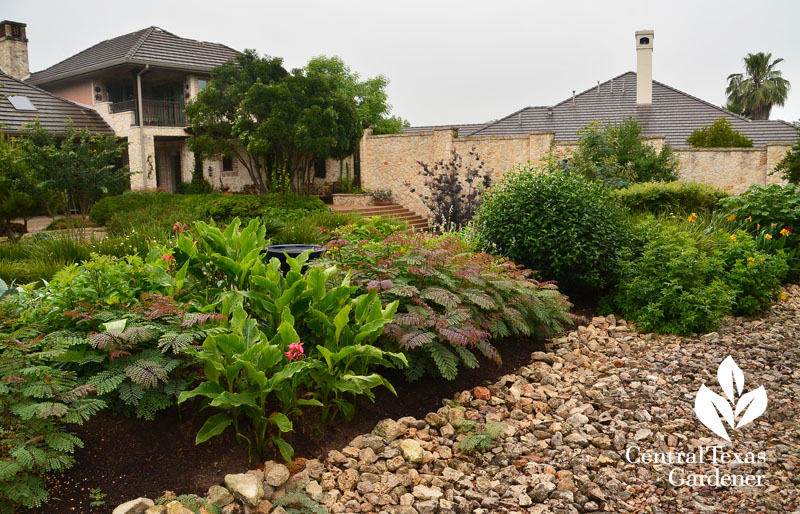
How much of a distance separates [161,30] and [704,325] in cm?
2407

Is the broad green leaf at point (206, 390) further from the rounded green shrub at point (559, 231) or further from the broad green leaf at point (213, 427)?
the rounded green shrub at point (559, 231)

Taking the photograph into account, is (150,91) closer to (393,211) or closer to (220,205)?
(393,211)

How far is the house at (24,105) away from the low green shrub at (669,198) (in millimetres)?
17614

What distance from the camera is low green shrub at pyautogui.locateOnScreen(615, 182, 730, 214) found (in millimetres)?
9555

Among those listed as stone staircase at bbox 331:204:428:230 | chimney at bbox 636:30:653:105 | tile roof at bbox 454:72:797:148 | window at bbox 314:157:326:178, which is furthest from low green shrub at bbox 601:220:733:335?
window at bbox 314:157:326:178

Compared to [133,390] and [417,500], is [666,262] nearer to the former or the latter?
[417,500]

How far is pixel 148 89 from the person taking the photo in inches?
968

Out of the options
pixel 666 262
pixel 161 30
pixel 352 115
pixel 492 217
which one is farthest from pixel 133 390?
pixel 161 30

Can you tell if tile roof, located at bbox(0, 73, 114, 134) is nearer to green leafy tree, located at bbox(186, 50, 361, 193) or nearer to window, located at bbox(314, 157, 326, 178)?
green leafy tree, located at bbox(186, 50, 361, 193)

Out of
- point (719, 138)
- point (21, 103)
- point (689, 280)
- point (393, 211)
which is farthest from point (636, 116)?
point (21, 103)

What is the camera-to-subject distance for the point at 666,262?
6.12 m

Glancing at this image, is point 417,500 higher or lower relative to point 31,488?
lower

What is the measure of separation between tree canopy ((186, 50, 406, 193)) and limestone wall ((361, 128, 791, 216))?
111 centimetres

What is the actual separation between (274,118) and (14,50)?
14.8 m
